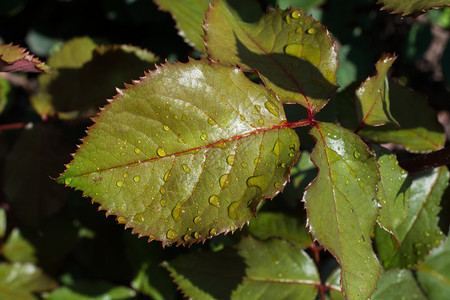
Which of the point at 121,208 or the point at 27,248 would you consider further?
the point at 27,248

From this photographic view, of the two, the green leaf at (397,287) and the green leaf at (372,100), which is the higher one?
the green leaf at (372,100)

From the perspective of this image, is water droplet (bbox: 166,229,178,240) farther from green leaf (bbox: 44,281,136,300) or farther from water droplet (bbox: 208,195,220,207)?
green leaf (bbox: 44,281,136,300)

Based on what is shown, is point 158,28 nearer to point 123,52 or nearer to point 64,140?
point 123,52

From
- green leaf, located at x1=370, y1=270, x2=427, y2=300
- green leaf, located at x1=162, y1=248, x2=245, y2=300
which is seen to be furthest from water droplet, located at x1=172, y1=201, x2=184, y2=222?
green leaf, located at x1=370, y1=270, x2=427, y2=300

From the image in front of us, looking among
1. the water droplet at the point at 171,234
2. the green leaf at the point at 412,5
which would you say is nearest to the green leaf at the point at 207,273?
the water droplet at the point at 171,234

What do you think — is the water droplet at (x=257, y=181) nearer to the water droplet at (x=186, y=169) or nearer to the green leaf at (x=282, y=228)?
the water droplet at (x=186, y=169)

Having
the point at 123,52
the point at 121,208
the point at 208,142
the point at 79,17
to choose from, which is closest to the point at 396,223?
the point at 208,142
